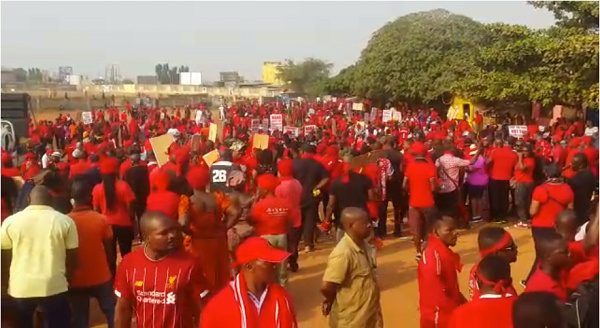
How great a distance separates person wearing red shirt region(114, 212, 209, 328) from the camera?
412 centimetres

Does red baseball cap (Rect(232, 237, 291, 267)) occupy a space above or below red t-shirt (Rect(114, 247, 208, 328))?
above

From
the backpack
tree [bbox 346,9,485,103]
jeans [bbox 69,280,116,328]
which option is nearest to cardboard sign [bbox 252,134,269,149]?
jeans [bbox 69,280,116,328]

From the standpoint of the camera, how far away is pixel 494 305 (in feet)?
12.0

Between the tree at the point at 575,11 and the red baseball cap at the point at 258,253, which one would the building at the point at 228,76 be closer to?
the tree at the point at 575,11

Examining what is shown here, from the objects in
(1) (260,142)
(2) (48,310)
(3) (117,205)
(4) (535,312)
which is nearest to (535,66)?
(1) (260,142)

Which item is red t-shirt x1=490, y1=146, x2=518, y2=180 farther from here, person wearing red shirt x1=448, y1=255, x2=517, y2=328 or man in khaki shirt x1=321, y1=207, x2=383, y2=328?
person wearing red shirt x1=448, y1=255, x2=517, y2=328

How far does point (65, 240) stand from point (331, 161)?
5.53 metres

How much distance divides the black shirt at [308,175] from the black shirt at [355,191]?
92 centimetres

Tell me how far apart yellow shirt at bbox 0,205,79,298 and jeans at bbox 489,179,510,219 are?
824 cm

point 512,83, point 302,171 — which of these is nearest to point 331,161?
point 302,171

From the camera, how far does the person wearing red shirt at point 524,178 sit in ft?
35.4

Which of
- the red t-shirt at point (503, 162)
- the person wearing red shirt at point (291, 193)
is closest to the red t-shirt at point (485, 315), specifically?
the person wearing red shirt at point (291, 193)

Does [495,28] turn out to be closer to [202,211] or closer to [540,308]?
[202,211]

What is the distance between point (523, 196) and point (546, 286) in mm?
7204
